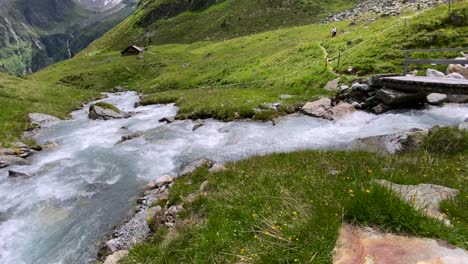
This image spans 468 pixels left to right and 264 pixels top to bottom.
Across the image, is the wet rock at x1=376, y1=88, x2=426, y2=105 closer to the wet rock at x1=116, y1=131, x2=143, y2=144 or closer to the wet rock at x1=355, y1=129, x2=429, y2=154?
the wet rock at x1=355, y1=129, x2=429, y2=154

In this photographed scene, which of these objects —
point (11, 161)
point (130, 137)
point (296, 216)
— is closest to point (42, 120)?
point (11, 161)

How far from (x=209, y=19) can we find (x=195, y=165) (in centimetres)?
13851

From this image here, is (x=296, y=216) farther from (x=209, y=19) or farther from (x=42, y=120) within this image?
(x=209, y=19)

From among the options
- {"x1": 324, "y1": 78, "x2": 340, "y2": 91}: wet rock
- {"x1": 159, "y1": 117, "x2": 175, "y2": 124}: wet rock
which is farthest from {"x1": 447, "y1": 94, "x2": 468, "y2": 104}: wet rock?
{"x1": 159, "y1": 117, "x2": 175, "y2": 124}: wet rock

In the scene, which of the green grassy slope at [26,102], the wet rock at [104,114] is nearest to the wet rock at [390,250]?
the green grassy slope at [26,102]

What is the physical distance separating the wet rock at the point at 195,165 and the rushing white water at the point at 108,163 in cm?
83

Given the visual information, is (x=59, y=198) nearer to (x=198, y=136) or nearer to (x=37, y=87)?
(x=198, y=136)

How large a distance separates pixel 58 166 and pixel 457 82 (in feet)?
86.8

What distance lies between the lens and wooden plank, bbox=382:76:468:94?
19969mm

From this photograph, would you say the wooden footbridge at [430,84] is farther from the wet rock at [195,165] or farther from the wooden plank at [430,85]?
the wet rock at [195,165]

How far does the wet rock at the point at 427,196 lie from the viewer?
255 inches

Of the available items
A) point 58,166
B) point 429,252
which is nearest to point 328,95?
point 58,166

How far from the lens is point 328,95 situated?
99.4ft

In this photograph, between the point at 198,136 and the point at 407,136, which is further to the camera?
the point at 198,136
